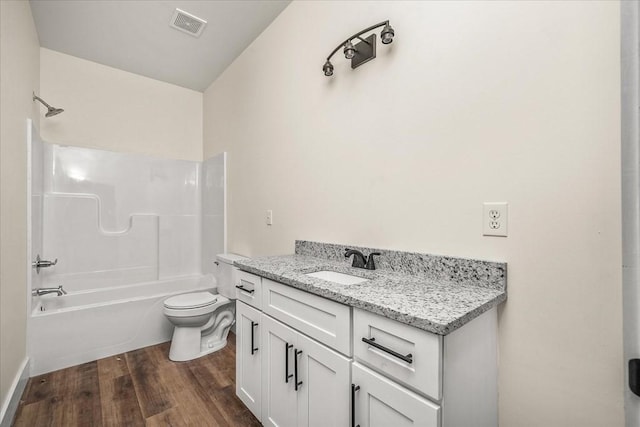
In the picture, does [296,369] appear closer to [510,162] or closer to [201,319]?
[510,162]

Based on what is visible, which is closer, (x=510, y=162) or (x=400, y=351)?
(x=400, y=351)

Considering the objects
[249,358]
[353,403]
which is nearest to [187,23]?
[249,358]

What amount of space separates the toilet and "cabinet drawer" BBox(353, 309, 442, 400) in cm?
168

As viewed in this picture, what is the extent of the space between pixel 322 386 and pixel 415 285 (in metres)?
0.50

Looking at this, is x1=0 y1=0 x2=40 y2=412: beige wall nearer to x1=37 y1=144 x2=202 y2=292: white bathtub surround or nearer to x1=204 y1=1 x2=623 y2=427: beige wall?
x1=37 y1=144 x2=202 y2=292: white bathtub surround

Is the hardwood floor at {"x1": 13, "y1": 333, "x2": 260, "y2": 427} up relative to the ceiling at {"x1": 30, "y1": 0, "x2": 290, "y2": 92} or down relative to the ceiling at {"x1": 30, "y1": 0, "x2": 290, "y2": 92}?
down

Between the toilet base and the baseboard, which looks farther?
the toilet base

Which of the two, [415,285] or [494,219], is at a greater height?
[494,219]

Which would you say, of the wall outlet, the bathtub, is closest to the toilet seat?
the bathtub

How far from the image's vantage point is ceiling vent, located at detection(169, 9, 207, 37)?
2.12 metres

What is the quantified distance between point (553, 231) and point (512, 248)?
0.43ft

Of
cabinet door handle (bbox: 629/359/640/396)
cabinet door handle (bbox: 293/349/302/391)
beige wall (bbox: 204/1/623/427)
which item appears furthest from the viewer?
cabinet door handle (bbox: 293/349/302/391)

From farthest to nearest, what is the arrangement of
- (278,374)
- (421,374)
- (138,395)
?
(138,395) → (278,374) → (421,374)

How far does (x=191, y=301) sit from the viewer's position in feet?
7.47
